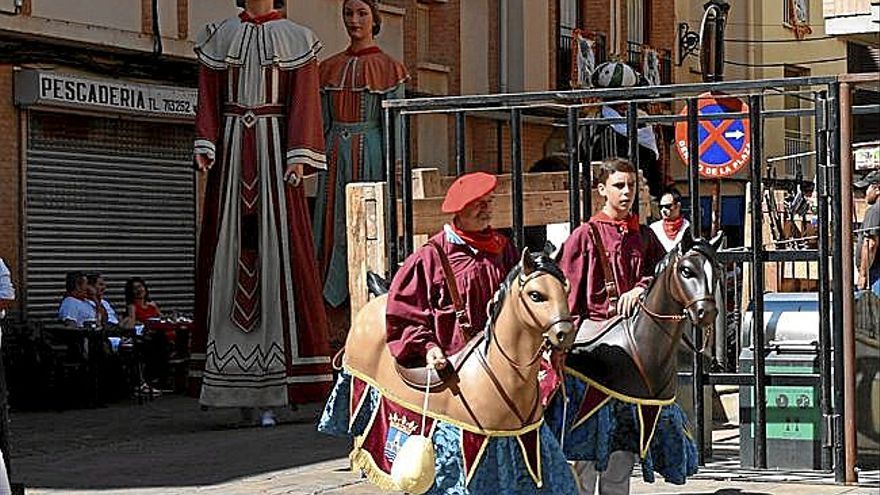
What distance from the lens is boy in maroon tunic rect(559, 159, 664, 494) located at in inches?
382

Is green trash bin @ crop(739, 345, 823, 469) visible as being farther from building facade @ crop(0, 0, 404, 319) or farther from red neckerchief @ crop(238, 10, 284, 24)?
building facade @ crop(0, 0, 404, 319)

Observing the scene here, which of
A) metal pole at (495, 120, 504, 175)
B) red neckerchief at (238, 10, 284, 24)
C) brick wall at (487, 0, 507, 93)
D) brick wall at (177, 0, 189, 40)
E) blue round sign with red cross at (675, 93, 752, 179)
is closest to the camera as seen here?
red neckerchief at (238, 10, 284, 24)

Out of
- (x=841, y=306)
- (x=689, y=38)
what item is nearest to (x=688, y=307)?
(x=841, y=306)

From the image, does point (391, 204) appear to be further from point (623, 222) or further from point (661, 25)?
point (661, 25)

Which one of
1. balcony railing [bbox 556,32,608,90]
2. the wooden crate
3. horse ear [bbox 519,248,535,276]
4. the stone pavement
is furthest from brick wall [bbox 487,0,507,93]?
horse ear [bbox 519,248,535,276]

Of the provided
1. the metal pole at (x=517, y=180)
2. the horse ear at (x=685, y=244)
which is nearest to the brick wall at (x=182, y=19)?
the metal pole at (x=517, y=180)

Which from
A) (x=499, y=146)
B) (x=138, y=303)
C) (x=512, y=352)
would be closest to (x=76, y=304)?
(x=138, y=303)

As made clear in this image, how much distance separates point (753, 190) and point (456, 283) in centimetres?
337

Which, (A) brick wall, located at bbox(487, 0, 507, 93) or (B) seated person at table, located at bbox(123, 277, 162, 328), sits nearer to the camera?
(B) seated person at table, located at bbox(123, 277, 162, 328)

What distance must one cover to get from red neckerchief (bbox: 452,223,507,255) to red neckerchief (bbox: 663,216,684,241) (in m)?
7.61

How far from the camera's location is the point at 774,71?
39219 mm

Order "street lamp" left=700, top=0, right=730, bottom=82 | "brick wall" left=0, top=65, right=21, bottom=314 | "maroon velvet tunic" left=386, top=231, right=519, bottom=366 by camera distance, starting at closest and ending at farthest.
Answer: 1. "maroon velvet tunic" left=386, top=231, right=519, bottom=366
2. "brick wall" left=0, top=65, right=21, bottom=314
3. "street lamp" left=700, top=0, right=730, bottom=82

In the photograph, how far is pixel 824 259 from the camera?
37.0 feet

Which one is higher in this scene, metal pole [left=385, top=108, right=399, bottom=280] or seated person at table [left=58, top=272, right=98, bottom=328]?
metal pole [left=385, top=108, right=399, bottom=280]
